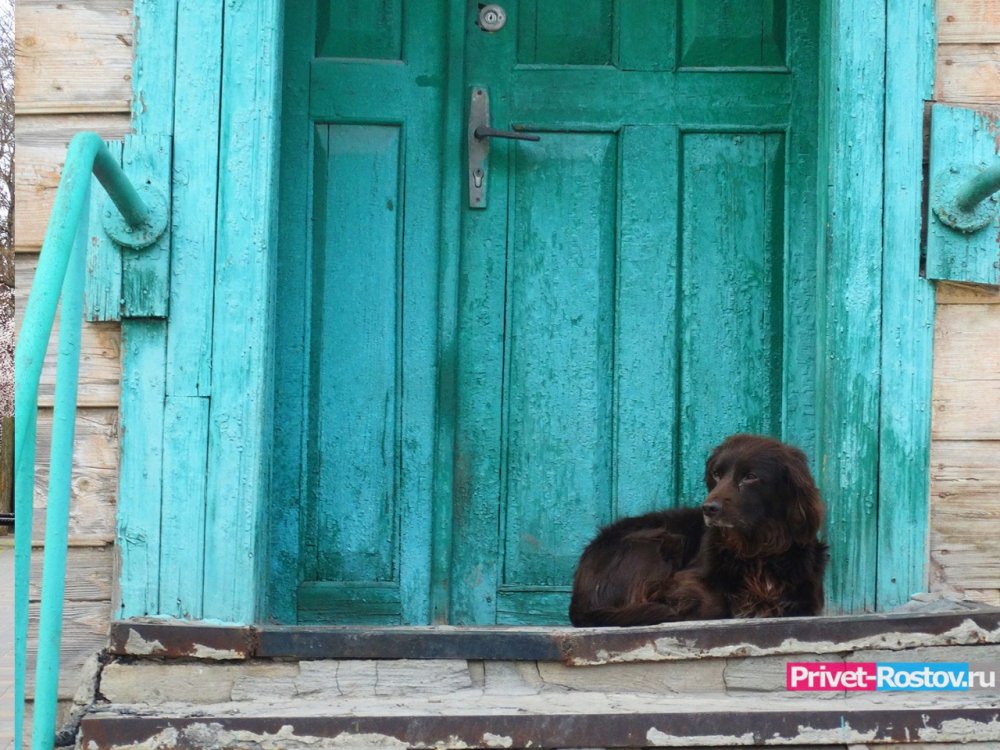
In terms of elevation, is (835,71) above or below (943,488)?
above

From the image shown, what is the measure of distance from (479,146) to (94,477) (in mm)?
1552

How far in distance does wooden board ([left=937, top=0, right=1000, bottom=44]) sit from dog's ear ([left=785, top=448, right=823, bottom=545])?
4.08 ft

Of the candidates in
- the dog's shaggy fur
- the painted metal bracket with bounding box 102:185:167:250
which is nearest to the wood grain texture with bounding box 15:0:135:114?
the painted metal bracket with bounding box 102:185:167:250

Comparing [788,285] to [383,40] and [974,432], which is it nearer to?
[974,432]

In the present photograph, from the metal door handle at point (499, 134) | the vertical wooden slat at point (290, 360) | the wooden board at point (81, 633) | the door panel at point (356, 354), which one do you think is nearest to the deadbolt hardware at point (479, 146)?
the metal door handle at point (499, 134)

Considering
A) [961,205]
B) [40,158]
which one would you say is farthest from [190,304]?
[961,205]

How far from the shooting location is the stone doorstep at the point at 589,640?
2928 mm

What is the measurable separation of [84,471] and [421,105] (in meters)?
1.54

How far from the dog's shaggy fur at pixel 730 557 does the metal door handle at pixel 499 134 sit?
1150mm

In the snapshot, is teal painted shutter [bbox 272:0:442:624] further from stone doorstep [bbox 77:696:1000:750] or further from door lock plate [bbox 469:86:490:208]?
stone doorstep [bbox 77:696:1000:750]

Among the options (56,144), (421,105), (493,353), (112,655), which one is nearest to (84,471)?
(112,655)

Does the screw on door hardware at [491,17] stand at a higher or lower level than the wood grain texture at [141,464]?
higher

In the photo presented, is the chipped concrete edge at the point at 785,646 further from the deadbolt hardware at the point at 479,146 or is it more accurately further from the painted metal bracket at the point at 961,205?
the deadbolt hardware at the point at 479,146

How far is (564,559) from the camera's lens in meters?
3.83
